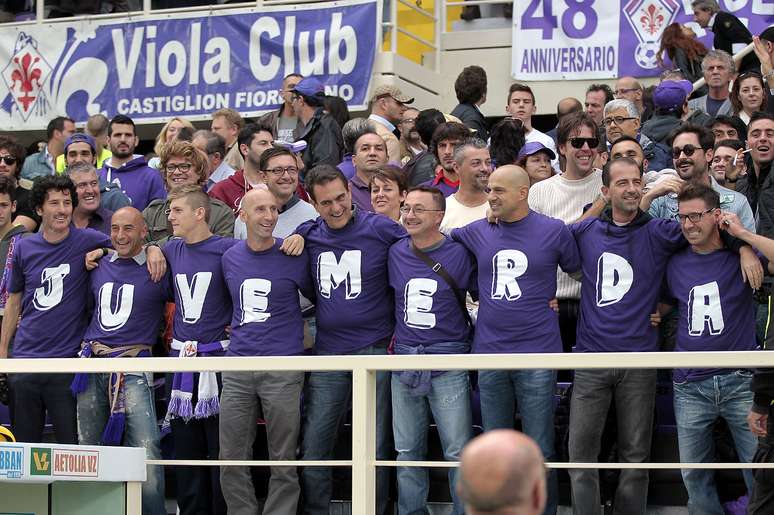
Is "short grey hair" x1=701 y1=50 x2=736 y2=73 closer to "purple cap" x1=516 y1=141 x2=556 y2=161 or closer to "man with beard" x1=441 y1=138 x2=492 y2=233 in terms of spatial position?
"purple cap" x1=516 y1=141 x2=556 y2=161

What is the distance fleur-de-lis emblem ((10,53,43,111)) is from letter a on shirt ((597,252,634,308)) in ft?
29.7

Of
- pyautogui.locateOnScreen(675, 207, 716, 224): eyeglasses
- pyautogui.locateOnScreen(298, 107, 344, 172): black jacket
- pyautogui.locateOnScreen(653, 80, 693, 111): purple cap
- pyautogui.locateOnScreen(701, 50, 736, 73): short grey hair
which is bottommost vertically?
pyautogui.locateOnScreen(675, 207, 716, 224): eyeglasses

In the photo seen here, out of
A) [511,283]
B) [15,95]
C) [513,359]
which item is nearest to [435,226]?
[511,283]

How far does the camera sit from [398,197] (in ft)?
27.1

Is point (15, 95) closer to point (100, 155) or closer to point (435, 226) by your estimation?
point (100, 155)

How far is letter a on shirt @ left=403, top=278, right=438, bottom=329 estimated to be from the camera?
7.38m

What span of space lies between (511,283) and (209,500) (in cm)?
207

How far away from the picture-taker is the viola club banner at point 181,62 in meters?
13.5

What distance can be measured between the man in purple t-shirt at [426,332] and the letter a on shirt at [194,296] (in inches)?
40.3

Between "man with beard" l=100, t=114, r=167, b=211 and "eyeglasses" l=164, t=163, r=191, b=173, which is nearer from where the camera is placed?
"eyeglasses" l=164, t=163, r=191, b=173

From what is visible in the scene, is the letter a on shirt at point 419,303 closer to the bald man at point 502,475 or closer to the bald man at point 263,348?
the bald man at point 263,348

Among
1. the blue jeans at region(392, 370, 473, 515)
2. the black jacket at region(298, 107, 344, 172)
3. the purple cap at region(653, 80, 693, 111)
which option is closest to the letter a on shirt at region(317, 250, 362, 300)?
the blue jeans at region(392, 370, 473, 515)

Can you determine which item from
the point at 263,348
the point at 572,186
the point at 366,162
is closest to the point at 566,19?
the point at 366,162

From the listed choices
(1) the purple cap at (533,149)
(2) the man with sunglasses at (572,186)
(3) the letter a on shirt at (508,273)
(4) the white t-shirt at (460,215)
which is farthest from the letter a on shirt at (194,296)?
(1) the purple cap at (533,149)
